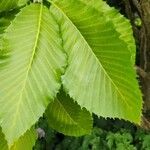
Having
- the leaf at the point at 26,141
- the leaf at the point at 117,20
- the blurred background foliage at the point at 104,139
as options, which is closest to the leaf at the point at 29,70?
the leaf at the point at 117,20

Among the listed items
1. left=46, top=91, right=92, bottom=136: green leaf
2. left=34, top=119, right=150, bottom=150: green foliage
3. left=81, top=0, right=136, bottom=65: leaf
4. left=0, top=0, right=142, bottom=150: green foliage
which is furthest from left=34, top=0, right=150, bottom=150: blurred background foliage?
left=0, top=0, right=142, bottom=150: green foliage

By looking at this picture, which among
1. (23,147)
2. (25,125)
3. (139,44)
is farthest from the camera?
(139,44)

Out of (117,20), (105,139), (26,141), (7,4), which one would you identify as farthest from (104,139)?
(7,4)

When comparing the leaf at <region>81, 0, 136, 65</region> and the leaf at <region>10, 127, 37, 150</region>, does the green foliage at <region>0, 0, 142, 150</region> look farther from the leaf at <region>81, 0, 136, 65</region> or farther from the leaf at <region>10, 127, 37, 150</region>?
the leaf at <region>10, 127, 37, 150</region>

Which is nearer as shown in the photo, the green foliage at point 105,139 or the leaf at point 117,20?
the leaf at point 117,20

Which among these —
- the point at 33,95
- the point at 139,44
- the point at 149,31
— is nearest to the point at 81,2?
the point at 33,95

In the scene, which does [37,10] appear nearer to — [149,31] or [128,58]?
[128,58]

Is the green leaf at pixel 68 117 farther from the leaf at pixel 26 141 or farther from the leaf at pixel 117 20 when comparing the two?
the leaf at pixel 117 20
